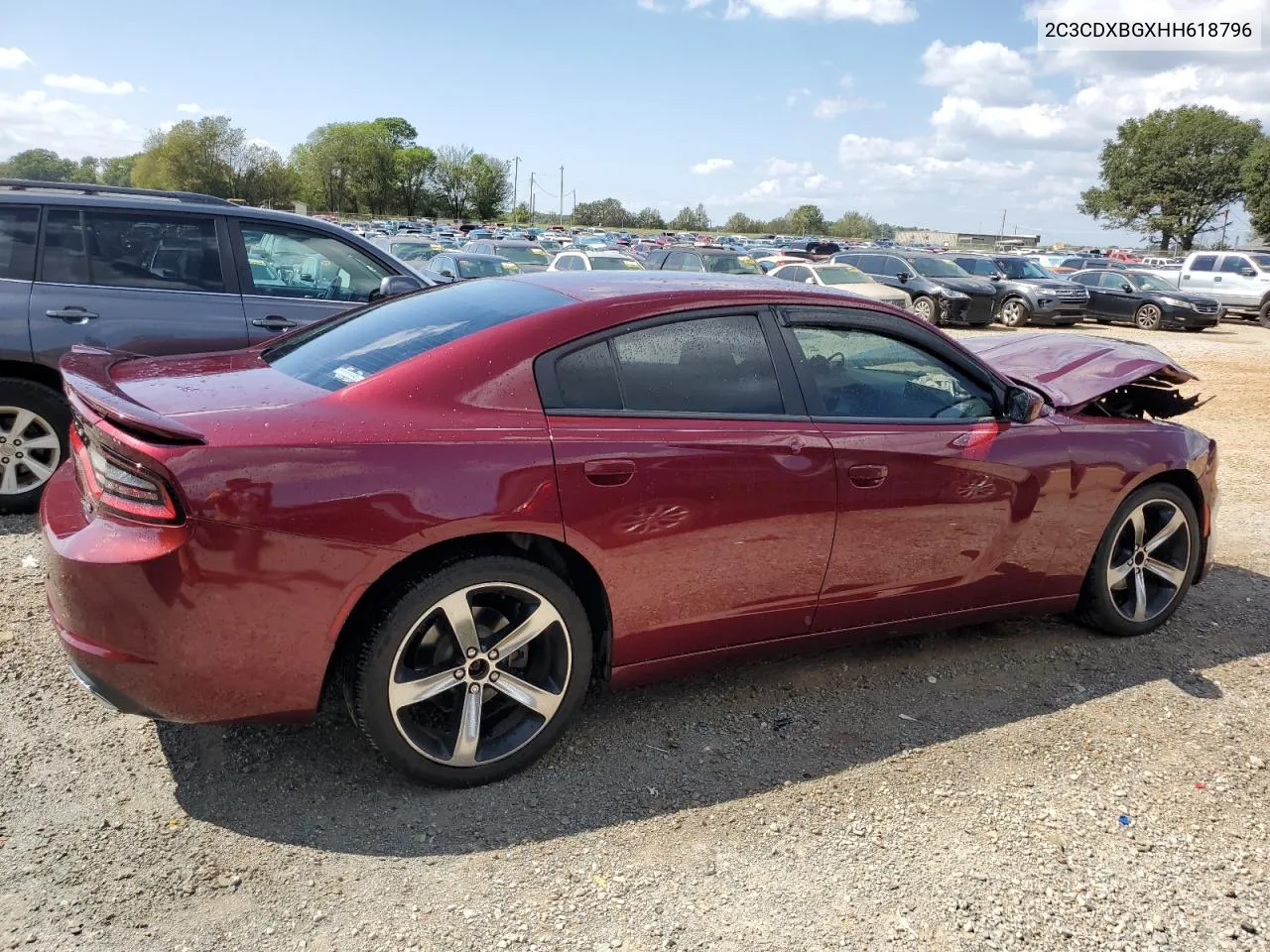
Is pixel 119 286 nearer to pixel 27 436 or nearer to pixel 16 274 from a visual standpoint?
pixel 16 274

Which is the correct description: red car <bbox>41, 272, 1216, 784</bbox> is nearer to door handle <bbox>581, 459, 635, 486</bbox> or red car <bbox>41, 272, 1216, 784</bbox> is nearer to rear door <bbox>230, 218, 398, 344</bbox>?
door handle <bbox>581, 459, 635, 486</bbox>

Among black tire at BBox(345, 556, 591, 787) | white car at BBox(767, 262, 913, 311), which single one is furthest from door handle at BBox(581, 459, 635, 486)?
white car at BBox(767, 262, 913, 311)

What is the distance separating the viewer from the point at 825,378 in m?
3.58

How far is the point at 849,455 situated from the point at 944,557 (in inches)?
26.4

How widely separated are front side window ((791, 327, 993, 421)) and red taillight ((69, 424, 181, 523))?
210 cm

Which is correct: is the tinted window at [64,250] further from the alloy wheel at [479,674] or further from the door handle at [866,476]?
the door handle at [866,476]

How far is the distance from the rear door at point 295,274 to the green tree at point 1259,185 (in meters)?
71.3

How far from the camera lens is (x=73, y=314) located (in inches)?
212

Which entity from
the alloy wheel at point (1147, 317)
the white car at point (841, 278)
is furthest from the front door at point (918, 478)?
the alloy wheel at point (1147, 317)

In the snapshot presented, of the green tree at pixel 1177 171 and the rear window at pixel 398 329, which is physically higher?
the green tree at pixel 1177 171

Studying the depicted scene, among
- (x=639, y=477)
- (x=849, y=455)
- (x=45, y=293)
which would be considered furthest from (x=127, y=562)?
(x=45, y=293)

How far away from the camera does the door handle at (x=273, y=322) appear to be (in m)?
5.79

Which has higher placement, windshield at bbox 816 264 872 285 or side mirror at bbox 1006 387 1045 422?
windshield at bbox 816 264 872 285

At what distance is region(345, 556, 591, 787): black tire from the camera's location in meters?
2.82
